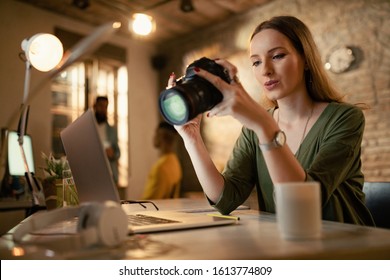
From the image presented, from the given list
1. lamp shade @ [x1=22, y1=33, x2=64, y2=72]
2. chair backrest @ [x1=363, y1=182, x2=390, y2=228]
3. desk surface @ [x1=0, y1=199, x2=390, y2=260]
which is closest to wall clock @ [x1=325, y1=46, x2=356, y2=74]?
Result: chair backrest @ [x1=363, y1=182, x2=390, y2=228]

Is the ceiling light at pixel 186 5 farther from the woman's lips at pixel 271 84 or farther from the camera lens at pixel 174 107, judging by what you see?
the camera lens at pixel 174 107

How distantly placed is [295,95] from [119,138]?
3548mm

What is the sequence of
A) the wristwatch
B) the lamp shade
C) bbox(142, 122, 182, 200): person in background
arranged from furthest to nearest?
bbox(142, 122, 182, 200): person in background
the lamp shade
the wristwatch

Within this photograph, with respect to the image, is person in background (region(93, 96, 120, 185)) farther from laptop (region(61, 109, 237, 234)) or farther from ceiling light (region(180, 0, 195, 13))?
laptop (region(61, 109, 237, 234))

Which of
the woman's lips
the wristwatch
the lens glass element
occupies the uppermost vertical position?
the woman's lips

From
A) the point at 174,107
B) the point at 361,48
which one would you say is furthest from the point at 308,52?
the point at 361,48

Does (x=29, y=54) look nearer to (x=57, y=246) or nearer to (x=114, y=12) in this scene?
(x=57, y=246)

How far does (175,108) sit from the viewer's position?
0.78 meters

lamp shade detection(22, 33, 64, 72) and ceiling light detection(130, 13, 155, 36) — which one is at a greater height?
ceiling light detection(130, 13, 155, 36)

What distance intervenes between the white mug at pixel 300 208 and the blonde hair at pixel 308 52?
2.21 ft

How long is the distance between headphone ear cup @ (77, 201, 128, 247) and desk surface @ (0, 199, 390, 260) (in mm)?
20

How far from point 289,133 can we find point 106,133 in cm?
291

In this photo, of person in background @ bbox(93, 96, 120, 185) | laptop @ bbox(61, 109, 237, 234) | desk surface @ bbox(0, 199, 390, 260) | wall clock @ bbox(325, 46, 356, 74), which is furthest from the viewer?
person in background @ bbox(93, 96, 120, 185)

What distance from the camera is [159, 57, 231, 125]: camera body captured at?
733mm
